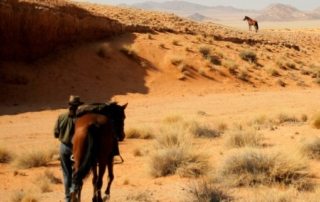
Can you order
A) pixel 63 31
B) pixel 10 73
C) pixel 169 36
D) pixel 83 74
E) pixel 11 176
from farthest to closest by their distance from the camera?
pixel 169 36, pixel 63 31, pixel 83 74, pixel 10 73, pixel 11 176

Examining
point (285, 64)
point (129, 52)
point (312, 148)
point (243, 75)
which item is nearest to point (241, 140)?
point (312, 148)

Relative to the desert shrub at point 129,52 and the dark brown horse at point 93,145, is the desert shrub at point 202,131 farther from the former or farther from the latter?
the desert shrub at point 129,52

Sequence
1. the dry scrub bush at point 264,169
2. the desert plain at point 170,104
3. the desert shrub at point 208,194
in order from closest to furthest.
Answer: the desert shrub at point 208,194 → the dry scrub bush at point 264,169 → the desert plain at point 170,104

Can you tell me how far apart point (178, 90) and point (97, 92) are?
15.1ft

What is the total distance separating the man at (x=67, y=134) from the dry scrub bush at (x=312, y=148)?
6.81 m

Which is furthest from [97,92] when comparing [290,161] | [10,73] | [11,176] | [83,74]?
[290,161]

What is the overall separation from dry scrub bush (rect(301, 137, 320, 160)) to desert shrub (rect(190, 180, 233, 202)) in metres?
4.49

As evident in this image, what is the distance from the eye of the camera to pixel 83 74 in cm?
2928

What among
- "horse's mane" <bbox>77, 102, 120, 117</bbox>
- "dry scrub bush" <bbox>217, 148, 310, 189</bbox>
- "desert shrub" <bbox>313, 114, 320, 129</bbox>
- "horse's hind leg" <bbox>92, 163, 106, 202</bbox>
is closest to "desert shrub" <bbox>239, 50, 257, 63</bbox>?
"desert shrub" <bbox>313, 114, 320, 129</bbox>

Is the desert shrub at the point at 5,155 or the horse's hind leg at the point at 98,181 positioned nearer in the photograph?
the horse's hind leg at the point at 98,181

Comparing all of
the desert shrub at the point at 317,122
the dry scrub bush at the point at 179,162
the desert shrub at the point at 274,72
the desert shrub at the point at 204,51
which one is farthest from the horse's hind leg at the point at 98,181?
the desert shrub at the point at 274,72

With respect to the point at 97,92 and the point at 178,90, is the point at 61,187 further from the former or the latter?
the point at 178,90

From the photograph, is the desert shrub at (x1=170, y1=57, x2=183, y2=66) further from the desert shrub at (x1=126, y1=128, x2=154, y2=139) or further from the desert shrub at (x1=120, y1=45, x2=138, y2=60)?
the desert shrub at (x1=126, y1=128, x2=154, y2=139)

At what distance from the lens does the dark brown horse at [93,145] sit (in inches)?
333
